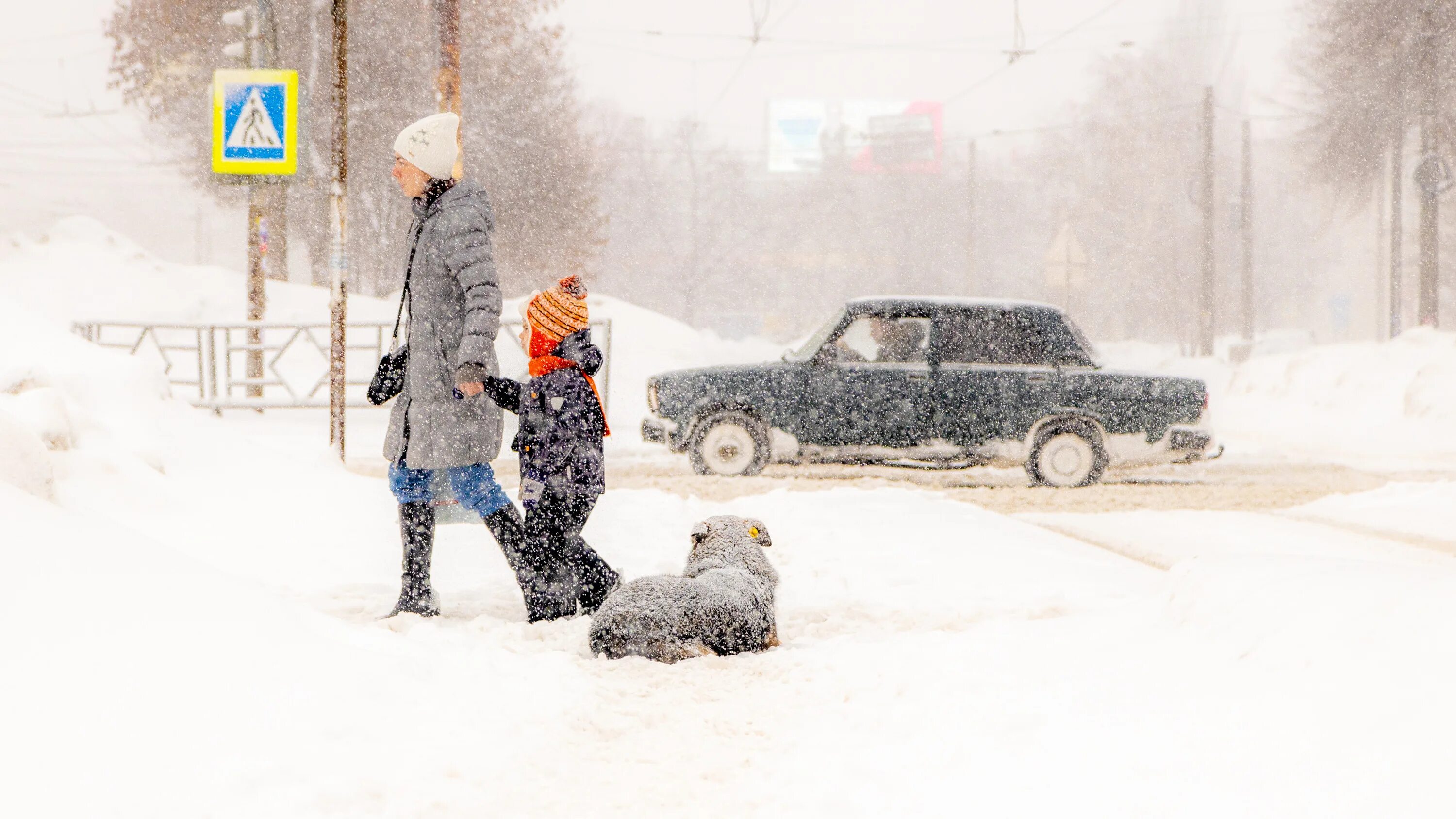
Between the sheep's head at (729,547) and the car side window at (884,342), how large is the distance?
487 cm

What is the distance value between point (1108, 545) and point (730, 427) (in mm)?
4153

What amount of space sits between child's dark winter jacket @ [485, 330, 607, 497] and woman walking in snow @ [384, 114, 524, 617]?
15cm

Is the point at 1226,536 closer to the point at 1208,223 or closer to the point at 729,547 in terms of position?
the point at 729,547

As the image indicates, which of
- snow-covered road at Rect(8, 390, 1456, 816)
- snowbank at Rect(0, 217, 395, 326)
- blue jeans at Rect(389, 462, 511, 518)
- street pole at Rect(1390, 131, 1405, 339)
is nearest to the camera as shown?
snow-covered road at Rect(8, 390, 1456, 816)

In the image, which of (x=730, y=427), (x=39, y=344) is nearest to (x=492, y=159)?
(x=730, y=427)

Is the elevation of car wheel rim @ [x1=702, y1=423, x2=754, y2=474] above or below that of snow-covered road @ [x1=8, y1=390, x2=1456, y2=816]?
above

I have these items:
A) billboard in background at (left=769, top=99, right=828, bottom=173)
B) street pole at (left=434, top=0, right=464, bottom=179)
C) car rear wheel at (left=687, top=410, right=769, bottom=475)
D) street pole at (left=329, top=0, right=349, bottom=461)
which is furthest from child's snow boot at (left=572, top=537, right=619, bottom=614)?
billboard in background at (left=769, top=99, right=828, bottom=173)

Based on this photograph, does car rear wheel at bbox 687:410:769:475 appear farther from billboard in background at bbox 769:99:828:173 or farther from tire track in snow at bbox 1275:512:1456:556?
billboard in background at bbox 769:99:828:173

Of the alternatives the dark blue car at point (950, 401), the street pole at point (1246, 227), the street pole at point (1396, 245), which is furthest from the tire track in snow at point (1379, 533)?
the street pole at point (1246, 227)

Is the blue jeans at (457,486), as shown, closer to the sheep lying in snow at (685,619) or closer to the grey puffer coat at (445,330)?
the grey puffer coat at (445,330)

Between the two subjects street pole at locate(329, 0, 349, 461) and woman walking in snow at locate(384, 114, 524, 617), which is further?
street pole at locate(329, 0, 349, 461)

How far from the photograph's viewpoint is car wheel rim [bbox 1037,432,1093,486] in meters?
10.3

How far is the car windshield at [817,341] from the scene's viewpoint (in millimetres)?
10359

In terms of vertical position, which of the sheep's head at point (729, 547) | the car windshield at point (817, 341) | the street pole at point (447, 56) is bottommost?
the sheep's head at point (729, 547)
